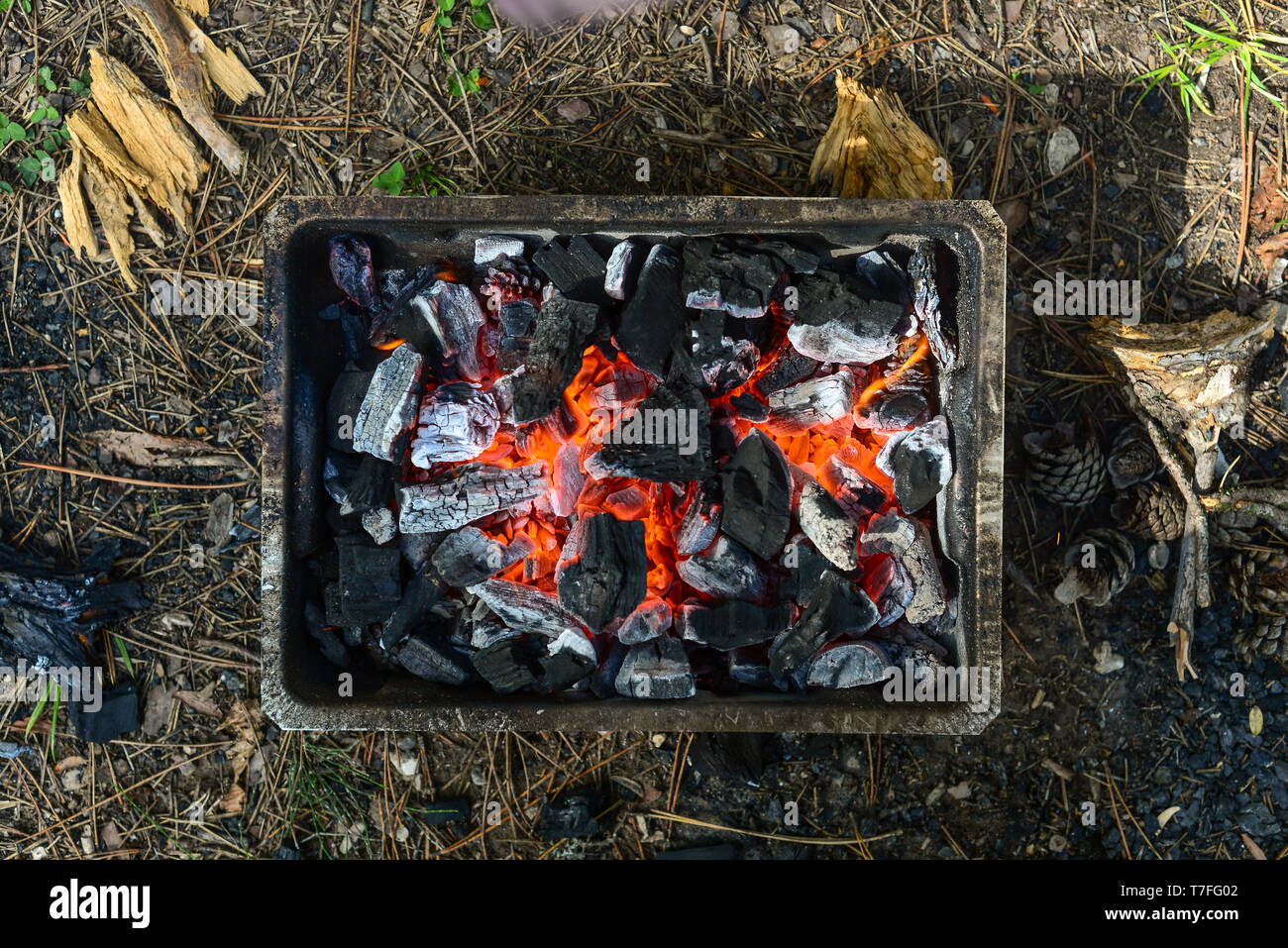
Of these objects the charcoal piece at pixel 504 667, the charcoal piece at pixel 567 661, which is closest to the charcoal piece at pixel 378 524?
the charcoal piece at pixel 504 667

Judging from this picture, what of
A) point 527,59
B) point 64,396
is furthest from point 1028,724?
point 64,396

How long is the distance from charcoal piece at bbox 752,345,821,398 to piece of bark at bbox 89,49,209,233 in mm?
2104

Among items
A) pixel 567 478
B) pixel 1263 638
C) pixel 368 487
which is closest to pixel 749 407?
pixel 567 478

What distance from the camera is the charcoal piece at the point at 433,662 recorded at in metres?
2.32

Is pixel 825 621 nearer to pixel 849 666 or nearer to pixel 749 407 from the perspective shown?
pixel 849 666

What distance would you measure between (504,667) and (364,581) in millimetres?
489

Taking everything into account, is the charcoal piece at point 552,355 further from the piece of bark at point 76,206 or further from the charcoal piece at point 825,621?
the piece of bark at point 76,206

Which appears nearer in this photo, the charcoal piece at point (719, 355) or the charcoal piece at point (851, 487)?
the charcoal piece at point (719, 355)

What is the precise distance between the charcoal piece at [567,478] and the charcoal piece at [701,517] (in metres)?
0.35

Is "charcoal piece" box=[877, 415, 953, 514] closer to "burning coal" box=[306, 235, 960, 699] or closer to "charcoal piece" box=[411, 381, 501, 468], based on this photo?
"burning coal" box=[306, 235, 960, 699]

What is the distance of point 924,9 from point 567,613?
236 centimetres

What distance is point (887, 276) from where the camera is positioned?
2273 mm

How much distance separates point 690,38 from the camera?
8.80ft
